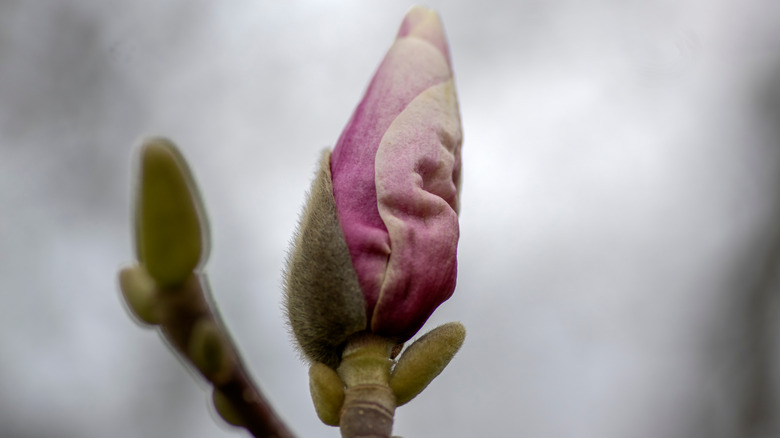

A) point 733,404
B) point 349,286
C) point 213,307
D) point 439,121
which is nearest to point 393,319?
point 349,286

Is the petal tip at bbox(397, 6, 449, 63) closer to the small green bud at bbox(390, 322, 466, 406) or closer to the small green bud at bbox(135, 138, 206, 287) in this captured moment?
the small green bud at bbox(390, 322, 466, 406)

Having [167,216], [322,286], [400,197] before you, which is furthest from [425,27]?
[167,216]

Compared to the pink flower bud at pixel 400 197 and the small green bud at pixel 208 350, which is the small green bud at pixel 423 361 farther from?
the small green bud at pixel 208 350

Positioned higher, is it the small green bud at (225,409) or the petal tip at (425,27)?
the petal tip at (425,27)

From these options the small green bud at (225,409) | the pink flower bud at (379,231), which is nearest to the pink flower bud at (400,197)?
the pink flower bud at (379,231)

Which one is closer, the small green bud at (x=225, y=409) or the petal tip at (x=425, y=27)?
the small green bud at (x=225, y=409)
